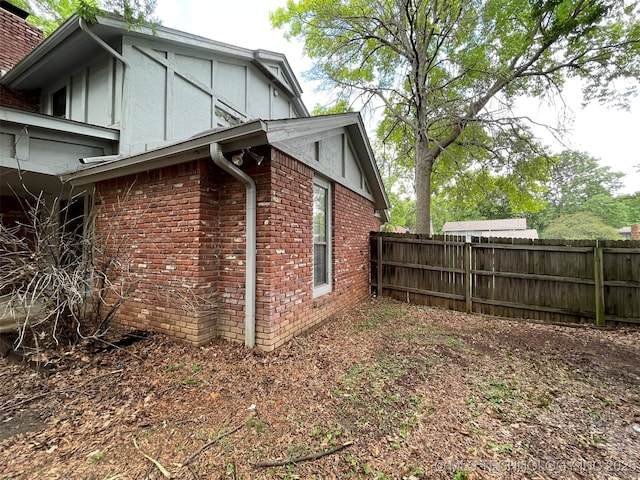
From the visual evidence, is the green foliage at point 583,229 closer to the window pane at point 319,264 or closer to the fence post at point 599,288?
the fence post at point 599,288

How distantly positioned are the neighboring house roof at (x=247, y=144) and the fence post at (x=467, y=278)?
336 centimetres

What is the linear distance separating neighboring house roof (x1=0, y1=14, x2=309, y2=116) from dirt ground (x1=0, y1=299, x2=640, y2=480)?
228 inches

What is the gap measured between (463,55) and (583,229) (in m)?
23.7

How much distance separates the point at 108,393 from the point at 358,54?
12055 millimetres

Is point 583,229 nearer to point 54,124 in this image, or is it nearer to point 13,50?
point 54,124

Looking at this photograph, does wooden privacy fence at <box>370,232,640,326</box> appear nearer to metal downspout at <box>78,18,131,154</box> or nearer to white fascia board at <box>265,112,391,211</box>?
white fascia board at <box>265,112,391,211</box>

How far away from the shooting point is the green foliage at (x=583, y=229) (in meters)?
22.2

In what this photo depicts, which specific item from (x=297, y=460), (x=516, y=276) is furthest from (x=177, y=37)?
(x=516, y=276)

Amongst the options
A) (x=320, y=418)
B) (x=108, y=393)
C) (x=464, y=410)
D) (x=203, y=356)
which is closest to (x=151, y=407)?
(x=108, y=393)

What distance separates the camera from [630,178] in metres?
28.8

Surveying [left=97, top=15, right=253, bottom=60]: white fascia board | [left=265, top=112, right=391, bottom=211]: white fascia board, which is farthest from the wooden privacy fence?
[left=97, top=15, right=253, bottom=60]: white fascia board

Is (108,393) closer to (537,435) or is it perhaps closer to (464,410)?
(464,410)

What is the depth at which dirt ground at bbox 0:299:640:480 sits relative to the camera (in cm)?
193

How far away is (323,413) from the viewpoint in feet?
8.21
